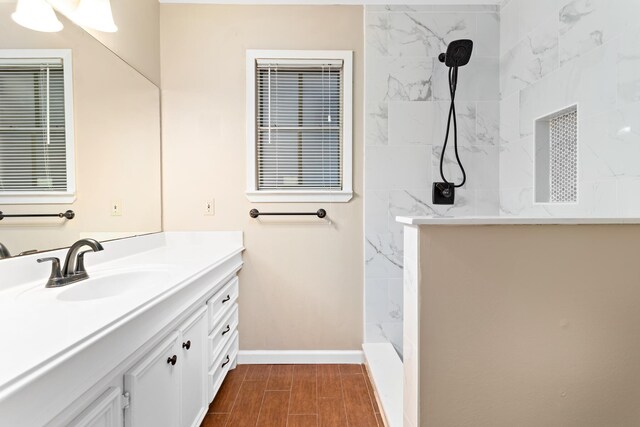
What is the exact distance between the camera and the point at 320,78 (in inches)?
81.6

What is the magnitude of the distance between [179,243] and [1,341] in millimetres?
1439

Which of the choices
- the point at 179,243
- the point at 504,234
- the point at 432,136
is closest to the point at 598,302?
Answer: the point at 504,234

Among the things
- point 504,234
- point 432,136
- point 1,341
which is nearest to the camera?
point 1,341

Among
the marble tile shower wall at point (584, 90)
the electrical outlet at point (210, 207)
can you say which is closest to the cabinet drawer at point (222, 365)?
the electrical outlet at point (210, 207)

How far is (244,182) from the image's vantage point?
6.77ft

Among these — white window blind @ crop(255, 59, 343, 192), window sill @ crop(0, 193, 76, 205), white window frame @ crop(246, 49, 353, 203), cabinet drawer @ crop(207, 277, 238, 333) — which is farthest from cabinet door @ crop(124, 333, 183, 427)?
white window blind @ crop(255, 59, 343, 192)

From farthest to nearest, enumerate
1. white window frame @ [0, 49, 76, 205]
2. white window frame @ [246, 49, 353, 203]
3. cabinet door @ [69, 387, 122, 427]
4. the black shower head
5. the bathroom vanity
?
white window frame @ [246, 49, 353, 203], the black shower head, white window frame @ [0, 49, 76, 205], cabinet door @ [69, 387, 122, 427], the bathroom vanity

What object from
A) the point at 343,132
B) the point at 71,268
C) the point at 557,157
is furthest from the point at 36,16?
the point at 557,157

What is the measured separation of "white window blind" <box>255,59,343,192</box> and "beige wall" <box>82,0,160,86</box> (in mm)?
669

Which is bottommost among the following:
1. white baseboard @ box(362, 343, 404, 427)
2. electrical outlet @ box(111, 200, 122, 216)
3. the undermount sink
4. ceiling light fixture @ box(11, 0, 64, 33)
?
white baseboard @ box(362, 343, 404, 427)

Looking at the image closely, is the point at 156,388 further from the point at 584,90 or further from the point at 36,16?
the point at 584,90

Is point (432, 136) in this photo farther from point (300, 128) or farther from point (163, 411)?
point (163, 411)

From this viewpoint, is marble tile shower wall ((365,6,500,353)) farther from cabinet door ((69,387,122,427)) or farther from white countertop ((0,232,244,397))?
cabinet door ((69,387,122,427))

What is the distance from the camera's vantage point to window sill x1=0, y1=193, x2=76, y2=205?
3.53ft
